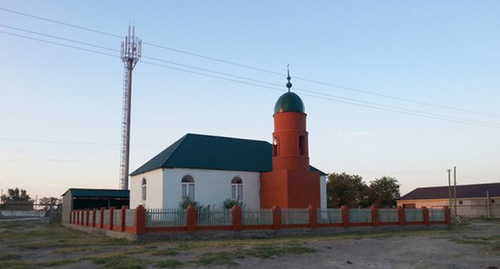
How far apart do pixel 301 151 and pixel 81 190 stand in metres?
22.5

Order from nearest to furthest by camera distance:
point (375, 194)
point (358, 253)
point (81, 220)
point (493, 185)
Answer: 1. point (358, 253)
2. point (81, 220)
3. point (493, 185)
4. point (375, 194)

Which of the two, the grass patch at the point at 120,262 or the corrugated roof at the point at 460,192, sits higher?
the corrugated roof at the point at 460,192

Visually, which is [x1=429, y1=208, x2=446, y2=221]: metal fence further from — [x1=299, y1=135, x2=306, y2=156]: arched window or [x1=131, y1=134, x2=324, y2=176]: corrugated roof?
[x1=131, y1=134, x2=324, y2=176]: corrugated roof

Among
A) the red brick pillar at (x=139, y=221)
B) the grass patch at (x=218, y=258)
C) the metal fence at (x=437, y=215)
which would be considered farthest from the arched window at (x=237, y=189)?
the grass patch at (x=218, y=258)

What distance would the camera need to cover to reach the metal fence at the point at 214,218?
21.7m

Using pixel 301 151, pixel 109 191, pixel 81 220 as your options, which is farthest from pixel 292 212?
pixel 109 191

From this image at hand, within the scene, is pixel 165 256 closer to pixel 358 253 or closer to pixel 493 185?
pixel 358 253

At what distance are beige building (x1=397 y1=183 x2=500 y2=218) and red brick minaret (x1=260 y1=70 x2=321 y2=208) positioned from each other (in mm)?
24229

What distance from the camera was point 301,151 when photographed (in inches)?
1139

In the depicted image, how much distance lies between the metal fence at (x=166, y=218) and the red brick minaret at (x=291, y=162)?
822 centimetres

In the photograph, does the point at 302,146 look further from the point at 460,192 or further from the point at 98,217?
the point at 460,192

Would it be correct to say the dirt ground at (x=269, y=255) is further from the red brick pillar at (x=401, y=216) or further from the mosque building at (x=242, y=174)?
the red brick pillar at (x=401, y=216)

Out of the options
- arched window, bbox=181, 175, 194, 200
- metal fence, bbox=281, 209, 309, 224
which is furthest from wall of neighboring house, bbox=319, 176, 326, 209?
arched window, bbox=181, 175, 194, 200

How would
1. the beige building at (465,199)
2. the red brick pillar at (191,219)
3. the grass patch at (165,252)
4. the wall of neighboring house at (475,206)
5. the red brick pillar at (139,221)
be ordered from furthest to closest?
the beige building at (465,199) → the wall of neighboring house at (475,206) → the red brick pillar at (191,219) → the red brick pillar at (139,221) → the grass patch at (165,252)
